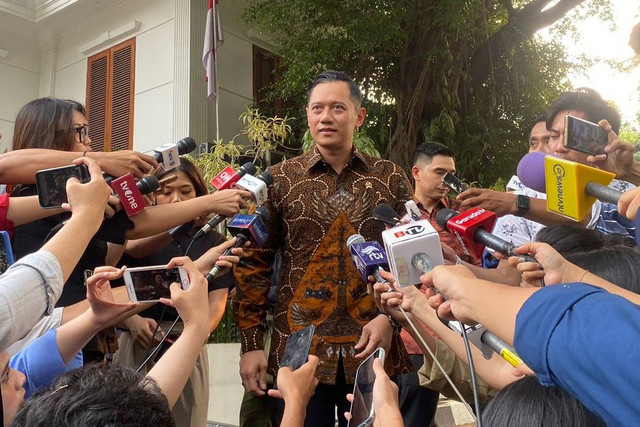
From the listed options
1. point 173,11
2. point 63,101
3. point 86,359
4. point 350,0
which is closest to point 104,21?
point 173,11

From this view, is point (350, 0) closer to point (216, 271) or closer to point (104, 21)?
point (104, 21)

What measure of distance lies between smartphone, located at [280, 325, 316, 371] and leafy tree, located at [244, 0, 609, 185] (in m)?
6.20

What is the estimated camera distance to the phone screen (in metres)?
1.67

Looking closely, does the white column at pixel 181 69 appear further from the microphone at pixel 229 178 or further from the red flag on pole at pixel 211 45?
the microphone at pixel 229 178

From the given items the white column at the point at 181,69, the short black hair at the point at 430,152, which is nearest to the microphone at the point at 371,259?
the short black hair at the point at 430,152

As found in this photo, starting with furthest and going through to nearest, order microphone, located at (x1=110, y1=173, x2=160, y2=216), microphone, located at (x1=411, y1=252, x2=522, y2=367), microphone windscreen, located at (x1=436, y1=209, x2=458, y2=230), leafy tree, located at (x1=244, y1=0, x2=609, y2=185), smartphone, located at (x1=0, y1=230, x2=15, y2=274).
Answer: leafy tree, located at (x1=244, y1=0, x2=609, y2=185) < microphone, located at (x1=110, y1=173, x2=160, y2=216) < microphone windscreen, located at (x1=436, y1=209, x2=458, y2=230) < smartphone, located at (x1=0, y1=230, x2=15, y2=274) < microphone, located at (x1=411, y1=252, x2=522, y2=367)

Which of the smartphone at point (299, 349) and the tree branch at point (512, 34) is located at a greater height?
the tree branch at point (512, 34)

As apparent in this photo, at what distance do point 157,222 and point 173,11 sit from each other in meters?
→ 6.96

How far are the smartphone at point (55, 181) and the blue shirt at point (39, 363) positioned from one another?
1.32 feet

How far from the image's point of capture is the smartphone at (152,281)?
1.66 meters

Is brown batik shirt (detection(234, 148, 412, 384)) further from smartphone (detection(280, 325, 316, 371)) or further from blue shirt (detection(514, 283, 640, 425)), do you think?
blue shirt (detection(514, 283, 640, 425))

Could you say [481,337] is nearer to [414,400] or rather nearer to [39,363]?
[39,363]

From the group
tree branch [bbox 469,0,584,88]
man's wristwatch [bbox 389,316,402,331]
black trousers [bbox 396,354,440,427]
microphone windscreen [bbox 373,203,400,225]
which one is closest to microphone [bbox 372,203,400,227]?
microphone windscreen [bbox 373,203,400,225]

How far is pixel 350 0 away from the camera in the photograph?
292 inches
